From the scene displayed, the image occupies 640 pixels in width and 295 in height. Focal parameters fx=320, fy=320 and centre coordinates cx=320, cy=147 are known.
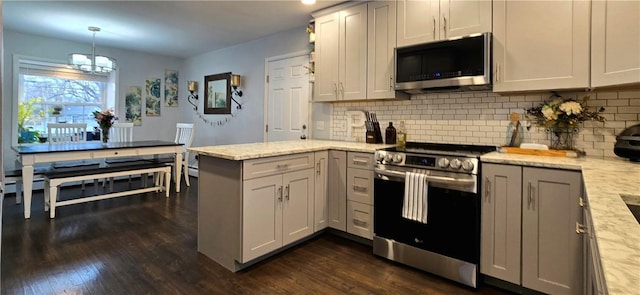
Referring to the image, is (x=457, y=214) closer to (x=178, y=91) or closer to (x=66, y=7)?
(x=66, y=7)

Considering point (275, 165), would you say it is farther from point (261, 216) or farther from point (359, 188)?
point (359, 188)

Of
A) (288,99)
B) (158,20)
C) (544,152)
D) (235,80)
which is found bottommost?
(544,152)

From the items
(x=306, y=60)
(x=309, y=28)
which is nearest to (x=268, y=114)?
(x=306, y=60)

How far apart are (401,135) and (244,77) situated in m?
2.87

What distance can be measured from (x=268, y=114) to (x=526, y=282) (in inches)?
140

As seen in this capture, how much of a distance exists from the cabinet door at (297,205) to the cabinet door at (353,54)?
0.98 meters

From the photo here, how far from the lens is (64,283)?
2.13 meters

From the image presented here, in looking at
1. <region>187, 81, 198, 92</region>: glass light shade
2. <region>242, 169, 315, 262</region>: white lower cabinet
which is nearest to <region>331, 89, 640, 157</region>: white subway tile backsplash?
<region>242, 169, 315, 262</region>: white lower cabinet

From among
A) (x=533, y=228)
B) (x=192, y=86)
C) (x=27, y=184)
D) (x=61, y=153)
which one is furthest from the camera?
(x=192, y=86)

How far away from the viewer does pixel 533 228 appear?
198 centimetres

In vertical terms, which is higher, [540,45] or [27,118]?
[540,45]

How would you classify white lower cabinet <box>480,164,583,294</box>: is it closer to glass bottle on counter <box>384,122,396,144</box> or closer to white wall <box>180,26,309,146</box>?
glass bottle on counter <box>384,122,396,144</box>

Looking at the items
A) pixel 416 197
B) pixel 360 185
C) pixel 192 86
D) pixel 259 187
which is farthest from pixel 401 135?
pixel 192 86

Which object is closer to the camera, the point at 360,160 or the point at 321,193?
the point at 360,160
